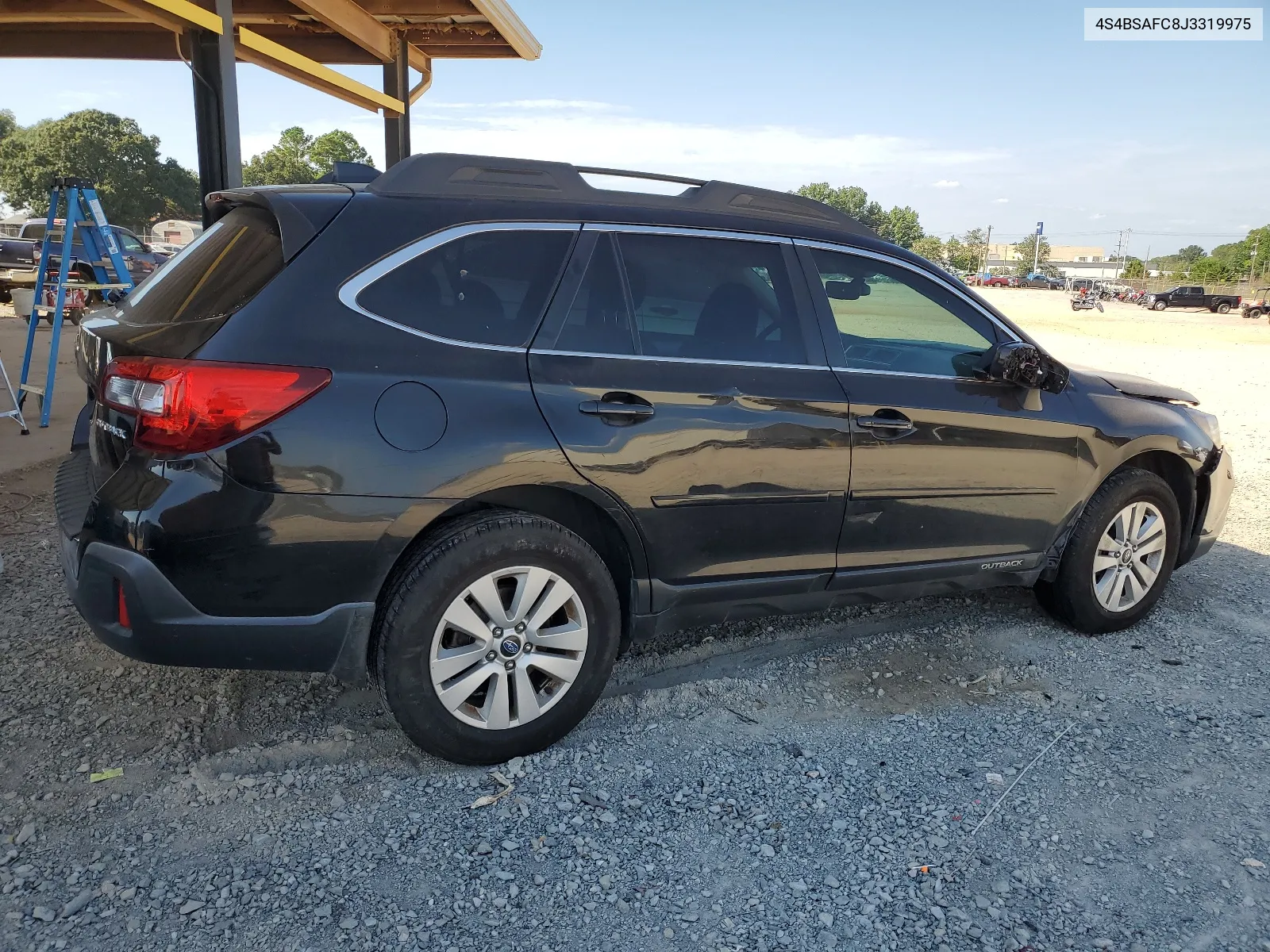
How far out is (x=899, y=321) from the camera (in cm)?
388

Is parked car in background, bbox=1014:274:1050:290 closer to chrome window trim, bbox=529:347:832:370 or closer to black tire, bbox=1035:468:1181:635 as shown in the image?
black tire, bbox=1035:468:1181:635

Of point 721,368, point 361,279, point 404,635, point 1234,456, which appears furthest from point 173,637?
point 1234,456

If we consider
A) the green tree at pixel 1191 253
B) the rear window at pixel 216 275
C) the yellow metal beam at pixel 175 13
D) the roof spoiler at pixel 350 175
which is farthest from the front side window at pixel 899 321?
the green tree at pixel 1191 253

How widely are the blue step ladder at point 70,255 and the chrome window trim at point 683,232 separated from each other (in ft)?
18.4

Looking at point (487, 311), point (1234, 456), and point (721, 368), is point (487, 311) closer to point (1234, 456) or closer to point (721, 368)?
point (721, 368)

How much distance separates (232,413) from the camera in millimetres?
2537

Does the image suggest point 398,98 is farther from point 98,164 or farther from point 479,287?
point 98,164

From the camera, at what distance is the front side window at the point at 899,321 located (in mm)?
3551

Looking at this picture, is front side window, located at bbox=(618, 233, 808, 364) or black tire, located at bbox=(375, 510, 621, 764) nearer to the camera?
black tire, located at bbox=(375, 510, 621, 764)

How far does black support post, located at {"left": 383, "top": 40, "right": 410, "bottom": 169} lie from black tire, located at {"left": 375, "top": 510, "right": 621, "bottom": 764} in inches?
375

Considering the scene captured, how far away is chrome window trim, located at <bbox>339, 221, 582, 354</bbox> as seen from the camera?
8.95 feet

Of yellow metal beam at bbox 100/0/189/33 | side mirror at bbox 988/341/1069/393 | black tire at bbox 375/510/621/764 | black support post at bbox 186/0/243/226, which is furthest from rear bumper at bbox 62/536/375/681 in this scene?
black support post at bbox 186/0/243/226

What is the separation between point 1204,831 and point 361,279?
303 cm

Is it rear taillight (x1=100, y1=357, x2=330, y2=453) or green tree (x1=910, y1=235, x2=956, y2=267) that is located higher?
green tree (x1=910, y1=235, x2=956, y2=267)
